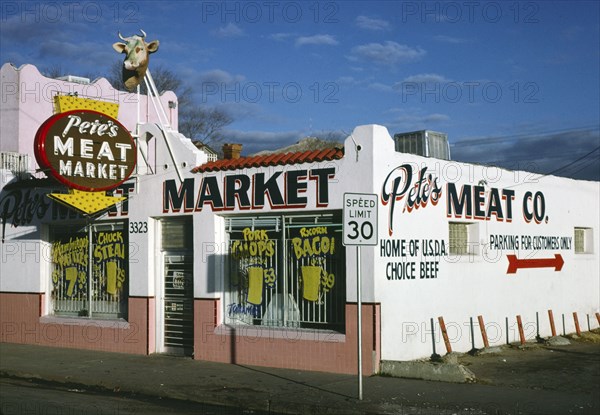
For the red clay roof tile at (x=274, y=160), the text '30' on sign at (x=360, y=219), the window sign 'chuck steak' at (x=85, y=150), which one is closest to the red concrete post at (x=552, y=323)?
the red clay roof tile at (x=274, y=160)

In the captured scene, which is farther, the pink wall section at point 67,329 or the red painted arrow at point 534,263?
the red painted arrow at point 534,263

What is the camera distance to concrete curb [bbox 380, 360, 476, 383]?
13.0 metres

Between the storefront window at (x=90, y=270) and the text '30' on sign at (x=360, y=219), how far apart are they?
793 cm

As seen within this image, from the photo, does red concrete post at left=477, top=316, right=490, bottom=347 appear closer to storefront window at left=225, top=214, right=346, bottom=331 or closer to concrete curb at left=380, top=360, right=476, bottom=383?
concrete curb at left=380, top=360, right=476, bottom=383

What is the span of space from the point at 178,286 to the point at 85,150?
140 inches

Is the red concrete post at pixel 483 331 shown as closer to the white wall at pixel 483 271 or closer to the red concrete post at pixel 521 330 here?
the white wall at pixel 483 271

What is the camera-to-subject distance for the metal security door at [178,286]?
1655 cm

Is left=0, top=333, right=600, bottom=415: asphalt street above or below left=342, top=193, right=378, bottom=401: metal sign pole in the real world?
below

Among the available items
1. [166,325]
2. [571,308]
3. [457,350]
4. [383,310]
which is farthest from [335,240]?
[571,308]

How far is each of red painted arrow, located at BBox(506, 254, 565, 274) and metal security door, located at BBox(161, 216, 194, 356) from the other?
24.0 feet

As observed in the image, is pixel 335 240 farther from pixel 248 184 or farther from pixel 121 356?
pixel 121 356

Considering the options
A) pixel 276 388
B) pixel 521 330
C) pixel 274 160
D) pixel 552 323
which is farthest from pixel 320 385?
pixel 552 323

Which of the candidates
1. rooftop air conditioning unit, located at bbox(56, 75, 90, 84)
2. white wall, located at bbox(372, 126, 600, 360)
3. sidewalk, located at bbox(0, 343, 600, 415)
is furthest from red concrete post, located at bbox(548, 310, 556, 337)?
rooftop air conditioning unit, located at bbox(56, 75, 90, 84)

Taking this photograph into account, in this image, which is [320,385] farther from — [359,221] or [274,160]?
[274,160]
